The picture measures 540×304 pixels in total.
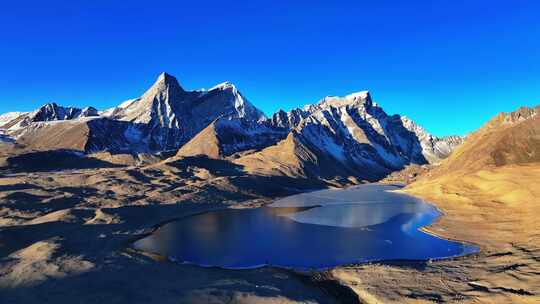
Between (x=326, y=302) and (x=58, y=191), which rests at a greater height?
(x=58, y=191)

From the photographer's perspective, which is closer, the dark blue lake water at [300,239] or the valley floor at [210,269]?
the valley floor at [210,269]

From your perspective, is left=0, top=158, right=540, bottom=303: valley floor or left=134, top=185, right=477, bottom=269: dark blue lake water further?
left=134, top=185, right=477, bottom=269: dark blue lake water

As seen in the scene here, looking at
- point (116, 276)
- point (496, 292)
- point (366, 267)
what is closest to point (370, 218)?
point (366, 267)

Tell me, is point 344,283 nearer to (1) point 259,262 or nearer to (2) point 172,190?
(1) point 259,262

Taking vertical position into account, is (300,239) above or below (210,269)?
above
